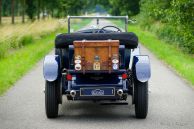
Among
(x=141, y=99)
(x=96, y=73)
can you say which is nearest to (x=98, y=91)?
(x=96, y=73)

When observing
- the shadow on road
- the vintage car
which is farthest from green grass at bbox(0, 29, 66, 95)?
the vintage car

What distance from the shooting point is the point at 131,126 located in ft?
29.3

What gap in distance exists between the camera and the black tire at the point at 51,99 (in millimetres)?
9469

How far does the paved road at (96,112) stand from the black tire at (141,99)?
13 centimetres

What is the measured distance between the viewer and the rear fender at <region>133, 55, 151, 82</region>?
946 cm

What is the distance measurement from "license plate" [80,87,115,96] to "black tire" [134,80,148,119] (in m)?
0.45

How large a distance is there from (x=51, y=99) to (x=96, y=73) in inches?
32.8

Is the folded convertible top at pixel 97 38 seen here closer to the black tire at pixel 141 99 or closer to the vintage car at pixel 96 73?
the vintage car at pixel 96 73

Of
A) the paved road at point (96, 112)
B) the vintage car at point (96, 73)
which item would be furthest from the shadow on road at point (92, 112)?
the vintage car at point (96, 73)

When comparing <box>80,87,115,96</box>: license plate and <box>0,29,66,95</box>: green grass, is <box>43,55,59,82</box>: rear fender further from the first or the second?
<box>0,29,66,95</box>: green grass

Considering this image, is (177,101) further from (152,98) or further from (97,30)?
(97,30)

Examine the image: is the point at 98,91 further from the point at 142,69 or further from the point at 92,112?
the point at 92,112

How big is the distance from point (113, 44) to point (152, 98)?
10.0ft

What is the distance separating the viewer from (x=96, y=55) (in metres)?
9.30
